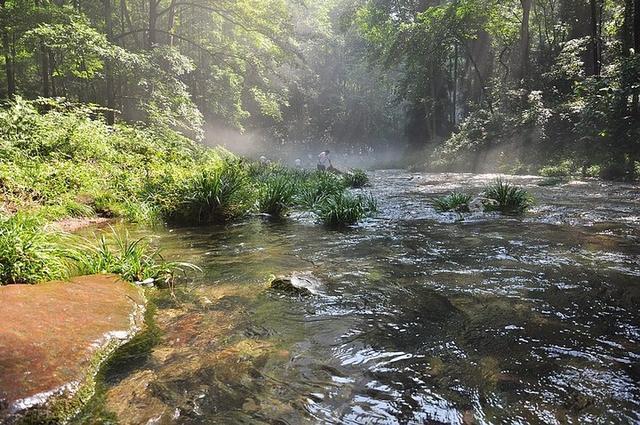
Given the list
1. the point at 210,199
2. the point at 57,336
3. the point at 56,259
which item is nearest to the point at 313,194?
the point at 210,199

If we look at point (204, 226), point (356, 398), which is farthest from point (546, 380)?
point (204, 226)

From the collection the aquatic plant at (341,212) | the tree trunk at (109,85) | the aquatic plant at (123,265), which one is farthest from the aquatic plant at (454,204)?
the tree trunk at (109,85)

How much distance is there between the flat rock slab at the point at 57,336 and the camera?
1951 millimetres

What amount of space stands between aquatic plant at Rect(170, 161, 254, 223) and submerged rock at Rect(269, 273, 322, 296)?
3940 mm

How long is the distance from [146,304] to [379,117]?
51.2 m

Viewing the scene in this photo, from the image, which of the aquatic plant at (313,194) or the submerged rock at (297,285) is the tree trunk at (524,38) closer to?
the aquatic plant at (313,194)

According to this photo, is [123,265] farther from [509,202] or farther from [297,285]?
[509,202]

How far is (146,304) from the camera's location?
356 cm

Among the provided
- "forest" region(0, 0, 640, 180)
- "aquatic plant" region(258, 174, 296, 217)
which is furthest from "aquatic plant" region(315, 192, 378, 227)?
"forest" region(0, 0, 640, 180)

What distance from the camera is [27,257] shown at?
3.58 meters

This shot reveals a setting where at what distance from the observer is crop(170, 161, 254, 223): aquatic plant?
773cm

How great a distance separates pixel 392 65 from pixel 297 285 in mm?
29057

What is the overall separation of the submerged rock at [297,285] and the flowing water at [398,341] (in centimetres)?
11

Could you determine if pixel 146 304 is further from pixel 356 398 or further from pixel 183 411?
pixel 356 398
